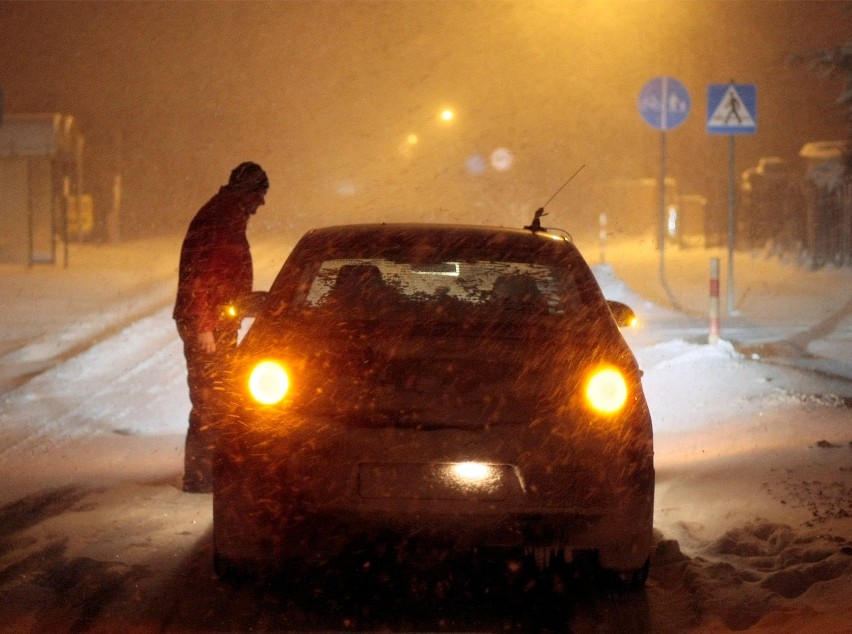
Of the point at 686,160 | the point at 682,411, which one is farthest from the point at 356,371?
the point at 686,160

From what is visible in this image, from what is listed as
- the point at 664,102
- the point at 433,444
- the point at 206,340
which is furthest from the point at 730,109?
the point at 433,444

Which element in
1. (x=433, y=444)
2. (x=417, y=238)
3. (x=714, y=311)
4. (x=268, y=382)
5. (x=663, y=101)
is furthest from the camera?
(x=663, y=101)

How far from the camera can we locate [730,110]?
44.7ft

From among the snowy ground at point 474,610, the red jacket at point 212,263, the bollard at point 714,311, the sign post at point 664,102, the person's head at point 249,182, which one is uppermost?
the sign post at point 664,102

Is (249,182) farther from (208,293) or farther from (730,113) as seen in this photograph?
(730,113)

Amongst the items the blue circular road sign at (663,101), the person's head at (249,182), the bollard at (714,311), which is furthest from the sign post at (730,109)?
the person's head at (249,182)

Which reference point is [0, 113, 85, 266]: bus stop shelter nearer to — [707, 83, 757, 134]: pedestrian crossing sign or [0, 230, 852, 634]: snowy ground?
[0, 230, 852, 634]: snowy ground

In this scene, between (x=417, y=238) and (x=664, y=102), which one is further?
(x=664, y=102)

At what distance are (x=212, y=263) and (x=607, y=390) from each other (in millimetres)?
2813

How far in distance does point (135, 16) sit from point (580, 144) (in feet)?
76.9

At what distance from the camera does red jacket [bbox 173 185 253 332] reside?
6.25 meters

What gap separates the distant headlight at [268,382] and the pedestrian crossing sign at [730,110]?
10409 mm

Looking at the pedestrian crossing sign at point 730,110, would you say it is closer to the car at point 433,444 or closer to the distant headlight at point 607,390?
the car at point 433,444

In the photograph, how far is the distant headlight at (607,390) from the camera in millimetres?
4184
